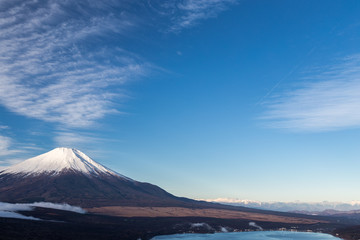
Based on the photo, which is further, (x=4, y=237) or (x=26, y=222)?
(x=26, y=222)

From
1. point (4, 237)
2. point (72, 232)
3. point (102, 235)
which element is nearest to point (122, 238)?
point (102, 235)

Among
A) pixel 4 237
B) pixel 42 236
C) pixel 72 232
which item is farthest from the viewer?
Answer: pixel 72 232

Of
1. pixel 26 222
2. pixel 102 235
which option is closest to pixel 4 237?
pixel 26 222

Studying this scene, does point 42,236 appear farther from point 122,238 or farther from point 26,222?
point 122,238

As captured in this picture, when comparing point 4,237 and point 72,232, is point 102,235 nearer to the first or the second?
point 72,232

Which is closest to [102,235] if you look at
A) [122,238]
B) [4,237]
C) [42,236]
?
[122,238]

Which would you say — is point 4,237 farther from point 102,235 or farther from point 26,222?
point 102,235

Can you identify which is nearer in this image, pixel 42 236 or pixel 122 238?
pixel 42 236

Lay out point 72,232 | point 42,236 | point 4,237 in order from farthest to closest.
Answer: point 72,232 → point 42,236 → point 4,237
